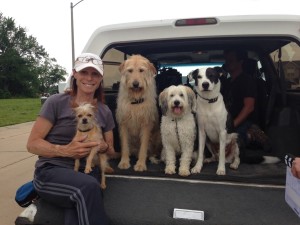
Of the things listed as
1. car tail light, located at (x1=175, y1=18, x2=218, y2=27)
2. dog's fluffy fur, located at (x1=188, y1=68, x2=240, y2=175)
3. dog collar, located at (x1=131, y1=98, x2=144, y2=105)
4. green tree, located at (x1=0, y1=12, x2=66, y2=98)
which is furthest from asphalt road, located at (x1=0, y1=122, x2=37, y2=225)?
green tree, located at (x1=0, y1=12, x2=66, y2=98)

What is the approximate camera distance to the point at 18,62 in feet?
222

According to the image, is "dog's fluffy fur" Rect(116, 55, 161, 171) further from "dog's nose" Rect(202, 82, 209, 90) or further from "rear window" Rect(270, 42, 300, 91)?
"rear window" Rect(270, 42, 300, 91)

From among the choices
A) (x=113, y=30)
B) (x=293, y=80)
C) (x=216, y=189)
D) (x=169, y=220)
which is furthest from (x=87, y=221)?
(x=293, y=80)

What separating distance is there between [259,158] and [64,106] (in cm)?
205

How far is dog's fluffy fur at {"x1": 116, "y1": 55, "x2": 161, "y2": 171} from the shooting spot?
4160 mm

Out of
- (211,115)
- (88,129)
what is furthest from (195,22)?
(88,129)

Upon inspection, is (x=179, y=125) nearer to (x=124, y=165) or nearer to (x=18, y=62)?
(x=124, y=165)

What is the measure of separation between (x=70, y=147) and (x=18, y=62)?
2735 inches

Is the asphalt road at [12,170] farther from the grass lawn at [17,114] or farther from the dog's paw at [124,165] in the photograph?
the grass lawn at [17,114]

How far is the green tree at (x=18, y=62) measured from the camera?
217ft

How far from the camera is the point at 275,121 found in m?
4.61

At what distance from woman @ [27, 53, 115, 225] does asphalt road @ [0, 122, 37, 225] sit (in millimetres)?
1873

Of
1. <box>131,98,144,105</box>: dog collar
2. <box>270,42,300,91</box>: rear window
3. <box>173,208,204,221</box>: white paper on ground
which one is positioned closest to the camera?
<box>173,208,204,221</box>: white paper on ground

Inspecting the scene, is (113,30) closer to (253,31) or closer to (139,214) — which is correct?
(253,31)
